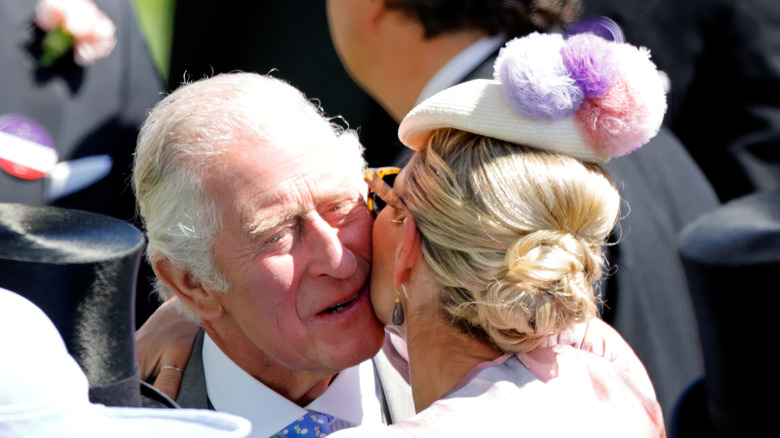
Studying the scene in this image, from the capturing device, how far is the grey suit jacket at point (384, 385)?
2355 millimetres

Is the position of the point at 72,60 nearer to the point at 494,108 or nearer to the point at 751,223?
the point at 494,108

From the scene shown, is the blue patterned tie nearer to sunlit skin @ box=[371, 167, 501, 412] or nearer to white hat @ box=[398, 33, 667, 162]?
sunlit skin @ box=[371, 167, 501, 412]

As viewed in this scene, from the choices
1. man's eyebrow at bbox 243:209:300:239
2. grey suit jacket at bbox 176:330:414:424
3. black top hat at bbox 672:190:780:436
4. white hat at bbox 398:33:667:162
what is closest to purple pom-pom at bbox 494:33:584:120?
white hat at bbox 398:33:667:162

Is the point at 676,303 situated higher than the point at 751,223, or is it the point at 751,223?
the point at 751,223

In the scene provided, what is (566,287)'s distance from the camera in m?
1.75

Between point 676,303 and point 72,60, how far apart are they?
2404 millimetres

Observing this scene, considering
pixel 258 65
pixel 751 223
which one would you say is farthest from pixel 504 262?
pixel 258 65

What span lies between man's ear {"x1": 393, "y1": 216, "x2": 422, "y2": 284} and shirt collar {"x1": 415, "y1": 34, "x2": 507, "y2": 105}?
1.33 m

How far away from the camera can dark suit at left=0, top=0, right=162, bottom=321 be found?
327cm

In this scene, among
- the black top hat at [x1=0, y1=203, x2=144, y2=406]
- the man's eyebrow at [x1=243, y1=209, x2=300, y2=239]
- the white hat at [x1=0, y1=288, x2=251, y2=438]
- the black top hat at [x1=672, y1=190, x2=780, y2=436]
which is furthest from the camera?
the man's eyebrow at [x1=243, y1=209, x2=300, y2=239]

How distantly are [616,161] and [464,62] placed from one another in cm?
71

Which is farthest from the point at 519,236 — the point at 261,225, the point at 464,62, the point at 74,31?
the point at 74,31

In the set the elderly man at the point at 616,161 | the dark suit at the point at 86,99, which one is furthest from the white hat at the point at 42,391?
the dark suit at the point at 86,99

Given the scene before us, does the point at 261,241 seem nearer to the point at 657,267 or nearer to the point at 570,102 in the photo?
the point at 570,102
